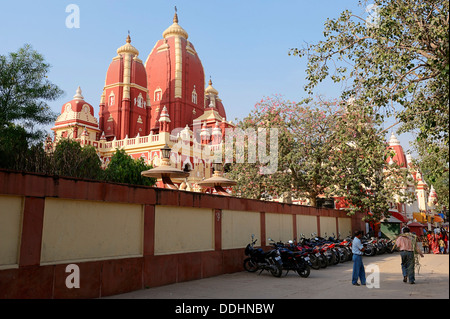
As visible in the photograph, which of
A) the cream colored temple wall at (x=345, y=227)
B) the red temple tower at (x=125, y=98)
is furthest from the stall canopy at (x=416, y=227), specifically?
the red temple tower at (x=125, y=98)

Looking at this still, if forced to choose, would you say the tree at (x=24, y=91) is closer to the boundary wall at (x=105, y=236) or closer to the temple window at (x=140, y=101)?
the boundary wall at (x=105, y=236)

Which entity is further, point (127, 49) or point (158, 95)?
point (158, 95)

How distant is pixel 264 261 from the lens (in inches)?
444

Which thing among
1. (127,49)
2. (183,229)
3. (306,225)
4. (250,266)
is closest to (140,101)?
(127,49)

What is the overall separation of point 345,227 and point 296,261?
1267 cm

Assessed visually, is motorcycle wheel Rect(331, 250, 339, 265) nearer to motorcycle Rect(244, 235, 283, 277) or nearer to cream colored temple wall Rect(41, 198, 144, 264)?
motorcycle Rect(244, 235, 283, 277)

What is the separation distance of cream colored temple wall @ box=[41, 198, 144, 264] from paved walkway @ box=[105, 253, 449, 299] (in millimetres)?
1036

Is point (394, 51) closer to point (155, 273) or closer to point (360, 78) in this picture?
point (360, 78)

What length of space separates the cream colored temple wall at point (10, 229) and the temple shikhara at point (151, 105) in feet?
97.4

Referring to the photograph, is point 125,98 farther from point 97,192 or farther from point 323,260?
point 97,192

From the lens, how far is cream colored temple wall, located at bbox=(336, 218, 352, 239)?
21.9 m

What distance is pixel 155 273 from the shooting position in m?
8.95
